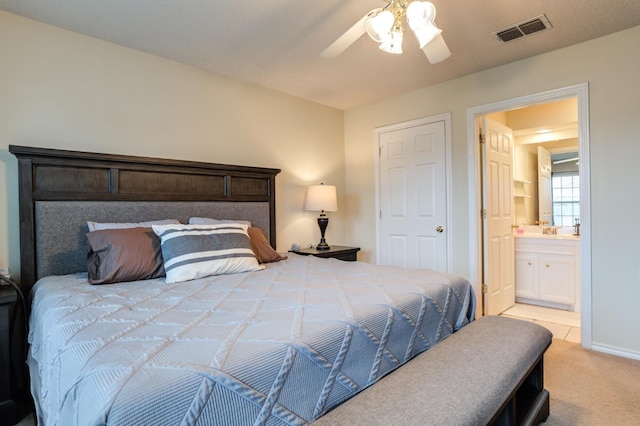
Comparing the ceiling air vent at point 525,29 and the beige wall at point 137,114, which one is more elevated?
the ceiling air vent at point 525,29

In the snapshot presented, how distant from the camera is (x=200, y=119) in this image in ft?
10.2

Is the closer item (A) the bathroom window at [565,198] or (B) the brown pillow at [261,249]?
(B) the brown pillow at [261,249]

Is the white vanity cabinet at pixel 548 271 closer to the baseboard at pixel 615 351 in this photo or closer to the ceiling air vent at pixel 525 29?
the baseboard at pixel 615 351

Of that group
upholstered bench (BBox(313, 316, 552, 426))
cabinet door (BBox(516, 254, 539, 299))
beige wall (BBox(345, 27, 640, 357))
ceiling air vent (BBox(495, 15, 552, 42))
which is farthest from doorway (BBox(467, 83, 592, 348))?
upholstered bench (BBox(313, 316, 552, 426))

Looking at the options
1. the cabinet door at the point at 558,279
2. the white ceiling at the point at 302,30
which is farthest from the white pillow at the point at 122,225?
the cabinet door at the point at 558,279

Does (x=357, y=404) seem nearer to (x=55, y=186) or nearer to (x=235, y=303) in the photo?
(x=235, y=303)

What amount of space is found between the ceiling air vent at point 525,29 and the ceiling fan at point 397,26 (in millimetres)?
948

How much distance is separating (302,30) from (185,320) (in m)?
2.12

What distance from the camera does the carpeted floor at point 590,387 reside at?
1.88 metres

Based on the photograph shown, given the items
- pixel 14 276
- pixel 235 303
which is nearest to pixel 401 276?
pixel 235 303

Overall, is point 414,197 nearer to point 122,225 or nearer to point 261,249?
point 261,249

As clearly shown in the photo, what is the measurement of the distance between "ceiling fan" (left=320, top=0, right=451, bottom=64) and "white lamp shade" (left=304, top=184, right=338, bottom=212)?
188 centimetres

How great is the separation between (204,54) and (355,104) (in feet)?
6.58

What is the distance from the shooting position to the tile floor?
10.3ft
